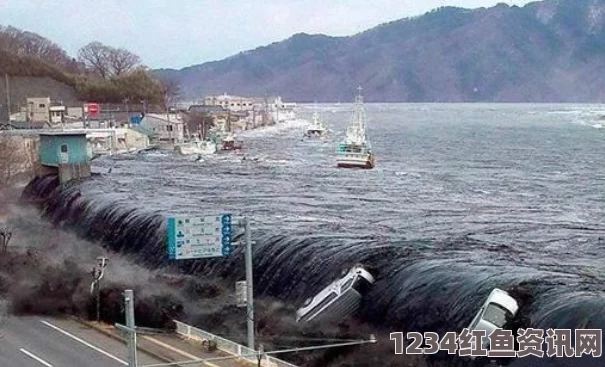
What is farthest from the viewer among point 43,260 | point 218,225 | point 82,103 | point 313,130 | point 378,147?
point 313,130

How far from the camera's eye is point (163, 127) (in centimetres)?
7469

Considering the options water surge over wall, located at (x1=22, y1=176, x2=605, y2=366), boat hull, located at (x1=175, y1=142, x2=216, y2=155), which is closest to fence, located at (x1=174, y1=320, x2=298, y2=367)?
water surge over wall, located at (x1=22, y1=176, x2=605, y2=366)

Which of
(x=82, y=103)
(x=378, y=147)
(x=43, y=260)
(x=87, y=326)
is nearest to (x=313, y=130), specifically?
(x=378, y=147)

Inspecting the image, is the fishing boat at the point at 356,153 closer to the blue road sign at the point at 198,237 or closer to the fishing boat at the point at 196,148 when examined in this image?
the fishing boat at the point at 196,148

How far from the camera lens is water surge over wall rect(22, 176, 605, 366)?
16359mm

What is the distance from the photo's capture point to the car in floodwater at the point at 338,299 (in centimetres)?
1772

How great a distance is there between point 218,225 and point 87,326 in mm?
5452

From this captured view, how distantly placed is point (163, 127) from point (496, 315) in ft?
203

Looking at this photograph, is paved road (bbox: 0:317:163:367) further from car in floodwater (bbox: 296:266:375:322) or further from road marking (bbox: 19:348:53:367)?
car in floodwater (bbox: 296:266:375:322)

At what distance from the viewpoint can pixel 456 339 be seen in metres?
14.2

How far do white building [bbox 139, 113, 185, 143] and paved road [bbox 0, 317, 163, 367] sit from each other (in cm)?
5617

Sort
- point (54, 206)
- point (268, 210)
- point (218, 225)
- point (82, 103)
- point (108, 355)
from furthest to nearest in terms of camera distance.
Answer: point (82, 103), point (54, 206), point (268, 210), point (108, 355), point (218, 225)

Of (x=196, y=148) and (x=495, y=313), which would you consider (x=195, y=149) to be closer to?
(x=196, y=148)

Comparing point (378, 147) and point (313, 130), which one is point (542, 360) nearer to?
point (378, 147)
